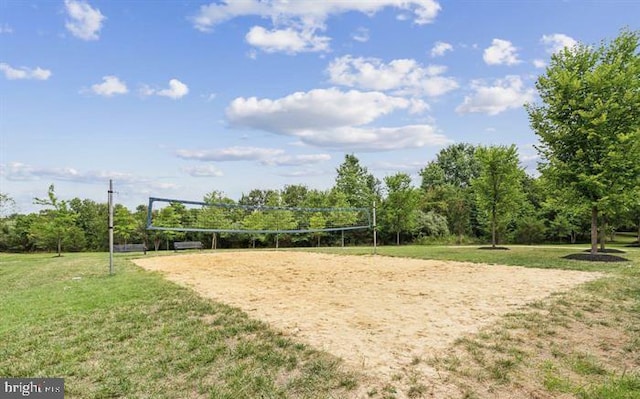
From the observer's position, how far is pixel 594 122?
11938mm

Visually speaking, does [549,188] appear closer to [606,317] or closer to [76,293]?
[606,317]

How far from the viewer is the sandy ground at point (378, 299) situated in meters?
4.14

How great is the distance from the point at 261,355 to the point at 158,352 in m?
1.17

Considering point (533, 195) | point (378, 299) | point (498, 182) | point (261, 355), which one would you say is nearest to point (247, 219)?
point (498, 182)

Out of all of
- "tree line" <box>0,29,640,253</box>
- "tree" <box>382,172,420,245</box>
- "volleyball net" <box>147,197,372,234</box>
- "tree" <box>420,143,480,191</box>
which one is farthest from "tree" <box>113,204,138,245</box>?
"tree" <box>420,143,480,191</box>

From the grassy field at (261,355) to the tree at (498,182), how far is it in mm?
14135

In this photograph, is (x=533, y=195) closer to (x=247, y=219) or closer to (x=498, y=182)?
(x=498, y=182)

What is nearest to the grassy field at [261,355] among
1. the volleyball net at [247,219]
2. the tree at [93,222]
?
the volleyball net at [247,219]

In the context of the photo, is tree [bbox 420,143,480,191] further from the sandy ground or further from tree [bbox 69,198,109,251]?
the sandy ground

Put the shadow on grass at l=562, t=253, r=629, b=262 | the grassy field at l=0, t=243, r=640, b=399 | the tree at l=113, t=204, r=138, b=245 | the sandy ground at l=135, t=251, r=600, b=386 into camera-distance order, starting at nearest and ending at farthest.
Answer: the grassy field at l=0, t=243, r=640, b=399, the sandy ground at l=135, t=251, r=600, b=386, the shadow on grass at l=562, t=253, r=629, b=262, the tree at l=113, t=204, r=138, b=245

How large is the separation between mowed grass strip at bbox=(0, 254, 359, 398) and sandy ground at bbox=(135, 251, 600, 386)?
39 centimetres

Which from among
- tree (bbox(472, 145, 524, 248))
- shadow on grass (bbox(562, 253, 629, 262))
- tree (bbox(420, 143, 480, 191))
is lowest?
shadow on grass (bbox(562, 253, 629, 262))

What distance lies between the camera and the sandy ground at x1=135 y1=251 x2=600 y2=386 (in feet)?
13.6

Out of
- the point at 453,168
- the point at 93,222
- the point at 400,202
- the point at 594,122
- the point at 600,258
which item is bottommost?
the point at 600,258
